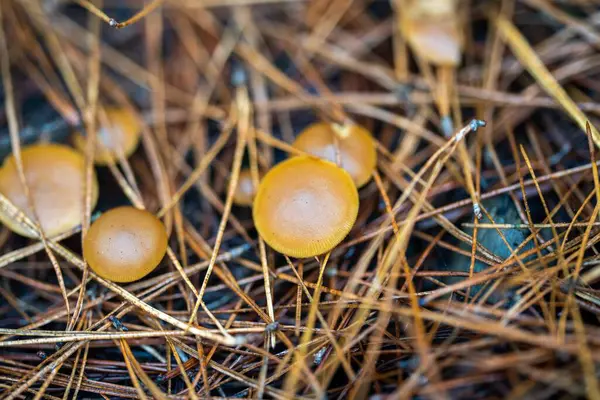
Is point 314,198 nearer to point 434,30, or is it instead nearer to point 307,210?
point 307,210

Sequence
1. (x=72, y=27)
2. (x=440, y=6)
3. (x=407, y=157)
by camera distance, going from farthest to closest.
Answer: (x=72, y=27) → (x=440, y=6) → (x=407, y=157)

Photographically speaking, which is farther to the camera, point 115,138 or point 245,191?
point 115,138

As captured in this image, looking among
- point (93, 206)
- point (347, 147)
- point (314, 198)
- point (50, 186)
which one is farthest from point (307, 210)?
point (50, 186)

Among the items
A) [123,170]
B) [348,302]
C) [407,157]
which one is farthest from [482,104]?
[123,170]

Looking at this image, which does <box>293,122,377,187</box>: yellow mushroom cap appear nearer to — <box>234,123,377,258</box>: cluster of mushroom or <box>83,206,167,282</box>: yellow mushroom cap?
<box>234,123,377,258</box>: cluster of mushroom

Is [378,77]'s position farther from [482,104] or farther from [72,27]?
[72,27]

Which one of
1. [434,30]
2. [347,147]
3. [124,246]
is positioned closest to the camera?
[124,246]
